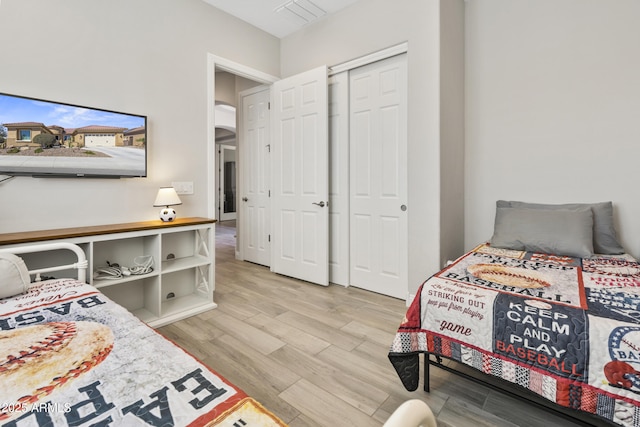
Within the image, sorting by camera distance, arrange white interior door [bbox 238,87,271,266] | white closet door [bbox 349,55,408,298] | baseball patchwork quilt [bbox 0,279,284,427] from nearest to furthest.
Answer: baseball patchwork quilt [bbox 0,279,284,427], white closet door [bbox 349,55,408,298], white interior door [bbox 238,87,271,266]

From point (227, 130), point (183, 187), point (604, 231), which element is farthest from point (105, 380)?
point (227, 130)

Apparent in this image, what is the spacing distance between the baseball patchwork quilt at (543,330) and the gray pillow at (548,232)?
27 cm

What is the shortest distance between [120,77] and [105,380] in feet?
8.03

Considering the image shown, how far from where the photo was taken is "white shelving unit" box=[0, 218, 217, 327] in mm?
2035

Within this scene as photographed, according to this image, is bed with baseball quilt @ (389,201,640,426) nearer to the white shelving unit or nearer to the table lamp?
the white shelving unit

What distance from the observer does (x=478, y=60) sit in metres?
3.00

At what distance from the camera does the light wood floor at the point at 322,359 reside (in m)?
1.49

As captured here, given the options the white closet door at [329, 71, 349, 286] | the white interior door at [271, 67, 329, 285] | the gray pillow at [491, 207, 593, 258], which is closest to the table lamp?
the white interior door at [271, 67, 329, 285]

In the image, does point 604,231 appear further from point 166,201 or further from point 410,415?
point 166,201

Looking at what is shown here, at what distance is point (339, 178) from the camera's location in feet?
11.0

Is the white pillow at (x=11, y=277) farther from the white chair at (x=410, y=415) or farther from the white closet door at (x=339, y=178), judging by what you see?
the white closet door at (x=339, y=178)

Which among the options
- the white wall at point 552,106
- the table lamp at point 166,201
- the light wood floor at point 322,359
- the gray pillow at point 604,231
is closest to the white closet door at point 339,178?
the light wood floor at point 322,359

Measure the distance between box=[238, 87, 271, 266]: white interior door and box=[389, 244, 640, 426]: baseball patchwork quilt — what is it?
284 centimetres

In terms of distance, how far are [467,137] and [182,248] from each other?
119 inches
